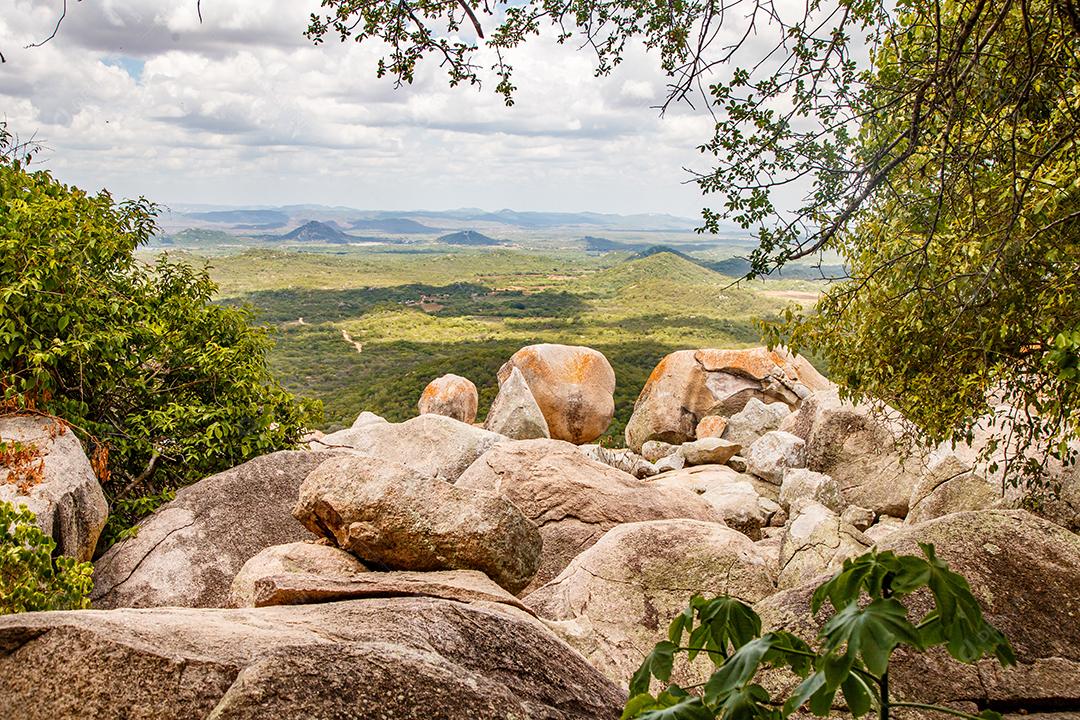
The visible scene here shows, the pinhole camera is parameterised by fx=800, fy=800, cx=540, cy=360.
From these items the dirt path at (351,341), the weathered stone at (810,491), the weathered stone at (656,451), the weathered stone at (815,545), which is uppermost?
the weathered stone at (815,545)

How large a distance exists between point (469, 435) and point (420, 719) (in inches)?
508

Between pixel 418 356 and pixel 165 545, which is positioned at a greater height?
pixel 165 545

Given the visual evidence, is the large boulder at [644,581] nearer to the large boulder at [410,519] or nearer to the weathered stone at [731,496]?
the large boulder at [410,519]

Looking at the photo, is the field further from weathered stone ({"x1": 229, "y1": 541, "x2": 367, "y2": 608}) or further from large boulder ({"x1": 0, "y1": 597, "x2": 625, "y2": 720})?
large boulder ({"x1": 0, "y1": 597, "x2": 625, "y2": 720})

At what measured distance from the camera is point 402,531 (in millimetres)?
8031

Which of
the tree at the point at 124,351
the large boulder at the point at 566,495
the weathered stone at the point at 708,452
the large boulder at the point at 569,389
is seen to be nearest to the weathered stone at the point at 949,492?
the large boulder at the point at 566,495

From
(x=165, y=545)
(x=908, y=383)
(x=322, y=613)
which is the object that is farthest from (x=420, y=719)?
(x=908, y=383)

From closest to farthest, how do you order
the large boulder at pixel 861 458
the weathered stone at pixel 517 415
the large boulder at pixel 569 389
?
the large boulder at pixel 861 458 → the weathered stone at pixel 517 415 → the large boulder at pixel 569 389

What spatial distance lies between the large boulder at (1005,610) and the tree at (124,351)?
29.6ft

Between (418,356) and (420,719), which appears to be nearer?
(420,719)

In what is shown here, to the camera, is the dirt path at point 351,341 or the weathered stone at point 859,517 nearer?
the weathered stone at point 859,517

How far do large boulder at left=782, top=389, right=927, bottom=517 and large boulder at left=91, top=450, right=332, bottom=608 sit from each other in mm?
12005

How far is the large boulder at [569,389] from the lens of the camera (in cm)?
2881

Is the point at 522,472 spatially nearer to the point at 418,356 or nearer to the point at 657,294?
the point at 418,356
